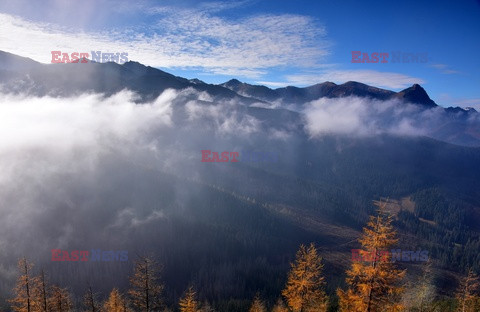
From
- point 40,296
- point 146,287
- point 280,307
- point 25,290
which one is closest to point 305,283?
point 146,287

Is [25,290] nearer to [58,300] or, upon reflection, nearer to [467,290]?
[58,300]

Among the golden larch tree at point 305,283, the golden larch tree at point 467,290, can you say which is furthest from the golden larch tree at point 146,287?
the golden larch tree at point 467,290

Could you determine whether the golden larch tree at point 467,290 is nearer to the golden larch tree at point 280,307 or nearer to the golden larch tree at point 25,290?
the golden larch tree at point 280,307

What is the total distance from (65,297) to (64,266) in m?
176

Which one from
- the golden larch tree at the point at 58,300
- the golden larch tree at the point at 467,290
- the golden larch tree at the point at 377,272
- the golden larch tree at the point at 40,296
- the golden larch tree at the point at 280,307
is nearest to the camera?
the golden larch tree at the point at 377,272

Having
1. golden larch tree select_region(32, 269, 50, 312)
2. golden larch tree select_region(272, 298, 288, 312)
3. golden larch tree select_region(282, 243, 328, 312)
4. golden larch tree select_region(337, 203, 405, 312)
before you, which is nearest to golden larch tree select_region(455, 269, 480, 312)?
golden larch tree select_region(337, 203, 405, 312)

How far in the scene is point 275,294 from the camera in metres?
163

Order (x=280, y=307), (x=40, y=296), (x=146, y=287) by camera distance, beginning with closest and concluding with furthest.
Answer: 1. (x=40, y=296)
2. (x=146, y=287)
3. (x=280, y=307)

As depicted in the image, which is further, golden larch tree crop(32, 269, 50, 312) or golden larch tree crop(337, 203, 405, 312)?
golden larch tree crop(32, 269, 50, 312)

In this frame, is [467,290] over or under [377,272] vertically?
under

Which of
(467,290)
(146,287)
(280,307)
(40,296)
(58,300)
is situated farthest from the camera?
(280,307)

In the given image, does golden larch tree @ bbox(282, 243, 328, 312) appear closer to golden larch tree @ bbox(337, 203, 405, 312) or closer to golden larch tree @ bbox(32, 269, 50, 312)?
golden larch tree @ bbox(337, 203, 405, 312)

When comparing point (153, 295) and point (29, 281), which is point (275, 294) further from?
point (29, 281)

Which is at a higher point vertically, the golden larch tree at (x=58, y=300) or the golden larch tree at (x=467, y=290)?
the golden larch tree at (x=467, y=290)
